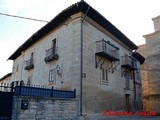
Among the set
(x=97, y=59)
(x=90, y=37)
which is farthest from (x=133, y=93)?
(x=90, y=37)

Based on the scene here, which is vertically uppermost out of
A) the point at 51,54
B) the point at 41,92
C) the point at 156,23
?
the point at 156,23

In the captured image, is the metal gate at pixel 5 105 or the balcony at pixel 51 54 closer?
the metal gate at pixel 5 105

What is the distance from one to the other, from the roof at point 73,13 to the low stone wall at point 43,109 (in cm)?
691

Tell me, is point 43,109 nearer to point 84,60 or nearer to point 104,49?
point 84,60

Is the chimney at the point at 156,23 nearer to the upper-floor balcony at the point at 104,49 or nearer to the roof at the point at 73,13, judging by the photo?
the roof at the point at 73,13

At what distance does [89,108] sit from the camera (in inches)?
493

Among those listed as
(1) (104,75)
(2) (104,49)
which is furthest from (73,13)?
(1) (104,75)

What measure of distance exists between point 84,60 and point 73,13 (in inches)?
155

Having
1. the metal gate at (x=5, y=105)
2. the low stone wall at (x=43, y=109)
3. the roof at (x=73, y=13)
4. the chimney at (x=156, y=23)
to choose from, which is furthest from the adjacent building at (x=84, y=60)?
the chimney at (x=156, y=23)

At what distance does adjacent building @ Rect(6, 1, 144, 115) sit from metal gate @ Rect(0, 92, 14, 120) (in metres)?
4.80

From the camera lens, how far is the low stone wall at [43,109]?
8531 millimetres

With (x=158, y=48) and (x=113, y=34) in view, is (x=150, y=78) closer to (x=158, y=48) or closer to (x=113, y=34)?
(x=158, y=48)

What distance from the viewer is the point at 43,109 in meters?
9.49

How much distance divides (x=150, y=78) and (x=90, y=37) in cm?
1581
